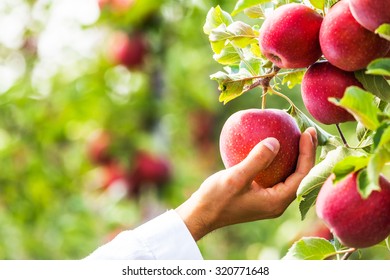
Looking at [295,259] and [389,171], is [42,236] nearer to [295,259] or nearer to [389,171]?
[389,171]

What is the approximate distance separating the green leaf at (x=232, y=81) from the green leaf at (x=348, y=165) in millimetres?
231

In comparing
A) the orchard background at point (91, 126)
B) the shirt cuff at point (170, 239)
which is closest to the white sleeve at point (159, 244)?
the shirt cuff at point (170, 239)

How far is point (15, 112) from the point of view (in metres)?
2.79

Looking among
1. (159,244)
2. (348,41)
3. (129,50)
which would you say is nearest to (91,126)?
(129,50)

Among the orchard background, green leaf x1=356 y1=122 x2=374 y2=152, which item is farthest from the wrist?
the orchard background

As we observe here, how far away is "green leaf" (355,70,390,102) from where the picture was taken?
0.71 meters

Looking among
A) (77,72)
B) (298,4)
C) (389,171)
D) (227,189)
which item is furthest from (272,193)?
(77,72)

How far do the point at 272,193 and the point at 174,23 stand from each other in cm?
167

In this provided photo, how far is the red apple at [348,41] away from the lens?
0.68m

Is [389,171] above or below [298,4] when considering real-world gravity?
below

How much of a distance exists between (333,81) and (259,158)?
0.12 m

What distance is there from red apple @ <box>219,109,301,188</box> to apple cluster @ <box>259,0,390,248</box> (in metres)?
0.08

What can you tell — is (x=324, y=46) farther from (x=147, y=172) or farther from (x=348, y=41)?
(x=147, y=172)
